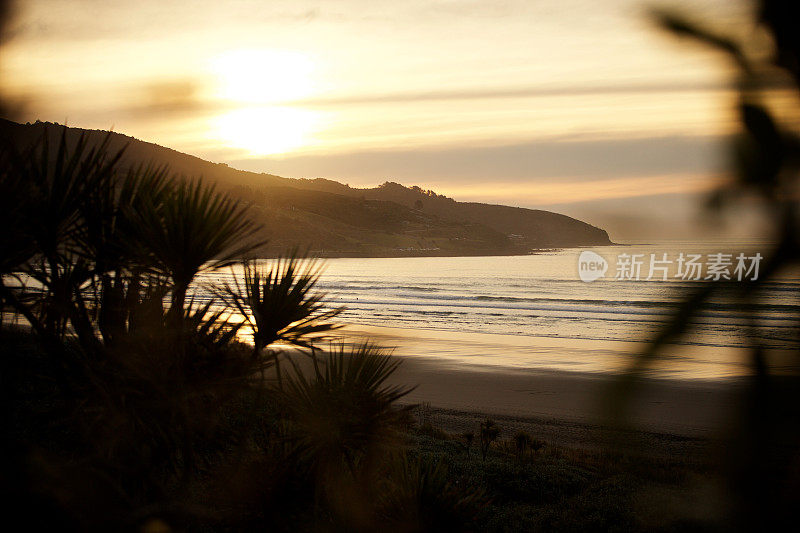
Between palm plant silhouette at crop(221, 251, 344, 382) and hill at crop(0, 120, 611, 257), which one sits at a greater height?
hill at crop(0, 120, 611, 257)

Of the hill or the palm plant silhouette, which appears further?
the hill

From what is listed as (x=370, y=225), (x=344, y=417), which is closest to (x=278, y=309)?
(x=344, y=417)

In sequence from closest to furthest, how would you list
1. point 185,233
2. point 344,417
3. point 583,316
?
point 185,233
point 344,417
point 583,316

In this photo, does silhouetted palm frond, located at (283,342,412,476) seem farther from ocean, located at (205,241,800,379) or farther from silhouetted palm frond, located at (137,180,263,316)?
ocean, located at (205,241,800,379)

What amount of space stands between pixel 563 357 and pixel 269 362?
67.2ft

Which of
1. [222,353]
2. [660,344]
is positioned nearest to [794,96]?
[660,344]

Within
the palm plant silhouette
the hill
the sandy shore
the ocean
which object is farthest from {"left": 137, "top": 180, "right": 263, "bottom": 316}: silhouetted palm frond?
the hill

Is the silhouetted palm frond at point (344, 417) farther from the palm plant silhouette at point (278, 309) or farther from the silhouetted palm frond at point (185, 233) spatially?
the silhouetted palm frond at point (185, 233)

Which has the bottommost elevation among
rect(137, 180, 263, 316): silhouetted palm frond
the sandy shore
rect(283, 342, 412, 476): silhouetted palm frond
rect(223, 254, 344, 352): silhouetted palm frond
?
the sandy shore

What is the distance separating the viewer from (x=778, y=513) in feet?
3.59

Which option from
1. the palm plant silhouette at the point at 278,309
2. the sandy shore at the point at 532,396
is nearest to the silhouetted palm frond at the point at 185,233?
the palm plant silhouette at the point at 278,309

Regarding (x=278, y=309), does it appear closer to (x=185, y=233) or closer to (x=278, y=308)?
(x=278, y=308)

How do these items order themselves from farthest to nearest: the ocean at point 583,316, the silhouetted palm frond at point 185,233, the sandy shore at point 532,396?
the sandy shore at point 532,396, the silhouetted palm frond at point 185,233, the ocean at point 583,316

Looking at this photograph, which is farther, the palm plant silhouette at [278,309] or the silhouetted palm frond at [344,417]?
the silhouetted palm frond at [344,417]
